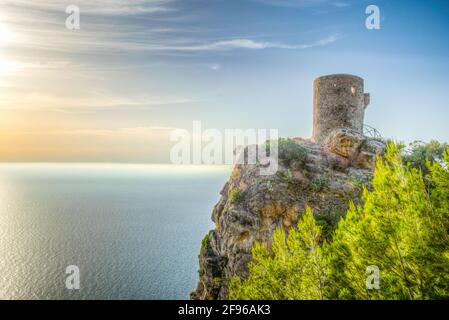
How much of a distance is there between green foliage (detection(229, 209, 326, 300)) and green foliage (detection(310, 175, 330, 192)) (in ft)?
23.0

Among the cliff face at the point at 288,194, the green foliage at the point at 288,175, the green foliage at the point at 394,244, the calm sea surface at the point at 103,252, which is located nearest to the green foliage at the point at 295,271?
the green foliage at the point at 394,244

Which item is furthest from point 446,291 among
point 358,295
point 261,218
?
point 261,218

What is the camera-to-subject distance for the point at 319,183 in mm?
17234

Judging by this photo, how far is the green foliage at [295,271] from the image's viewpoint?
31.4 ft

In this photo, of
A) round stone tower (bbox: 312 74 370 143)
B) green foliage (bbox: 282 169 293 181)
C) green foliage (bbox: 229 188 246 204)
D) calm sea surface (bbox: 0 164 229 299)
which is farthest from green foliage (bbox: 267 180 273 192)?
calm sea surface (bbox: 0 164 229 299)

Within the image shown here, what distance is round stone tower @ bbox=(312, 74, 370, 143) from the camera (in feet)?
65.5

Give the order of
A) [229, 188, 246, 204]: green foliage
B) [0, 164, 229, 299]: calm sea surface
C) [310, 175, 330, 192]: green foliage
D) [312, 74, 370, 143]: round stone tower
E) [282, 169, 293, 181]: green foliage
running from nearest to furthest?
[310, 175, 330, 192]: green foliage → [282, 169, 293, 181]: green foliage → [229, 188, 246, 204]: green foliage → [312, 74, 370, 143]: round stone tower → [0, 164, 229, 299]: calm sea surface

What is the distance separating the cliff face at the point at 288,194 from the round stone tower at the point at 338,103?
112 centimetres

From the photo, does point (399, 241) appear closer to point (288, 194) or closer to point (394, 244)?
point (394, 244)

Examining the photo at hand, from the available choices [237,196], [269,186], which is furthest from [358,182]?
[237,196]

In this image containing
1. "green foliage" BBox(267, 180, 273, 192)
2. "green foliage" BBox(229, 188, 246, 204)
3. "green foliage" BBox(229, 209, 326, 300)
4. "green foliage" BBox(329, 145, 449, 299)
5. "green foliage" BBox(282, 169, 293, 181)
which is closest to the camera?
"green foliage" BBox(329, 145, 449, 299)

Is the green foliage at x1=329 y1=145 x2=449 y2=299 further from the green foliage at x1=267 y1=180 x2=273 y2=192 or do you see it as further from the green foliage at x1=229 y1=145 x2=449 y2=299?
the green foliage at x1=267 y1=180 x2=273 y2=192

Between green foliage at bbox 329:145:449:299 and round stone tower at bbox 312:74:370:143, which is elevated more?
round stone tower at bbox 312:74:370:143

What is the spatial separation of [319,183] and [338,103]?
650 cm
